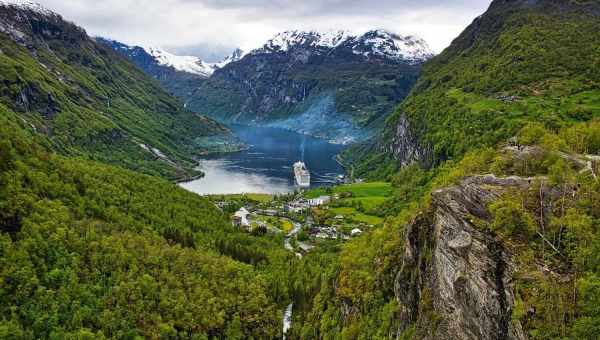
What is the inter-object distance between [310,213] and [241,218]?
2345 cm

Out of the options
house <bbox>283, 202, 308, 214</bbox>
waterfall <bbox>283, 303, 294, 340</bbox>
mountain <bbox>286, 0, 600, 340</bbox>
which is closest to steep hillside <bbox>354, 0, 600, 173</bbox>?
mountain <bbox>286, 0, 600, 340</bbox>

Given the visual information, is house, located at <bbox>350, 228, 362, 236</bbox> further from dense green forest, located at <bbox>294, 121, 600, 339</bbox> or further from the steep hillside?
dense green forest, located at <bbox>294, 121, 600, 339</bbox>

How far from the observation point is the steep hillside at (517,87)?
106 meters

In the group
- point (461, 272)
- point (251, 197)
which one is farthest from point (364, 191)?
point (461, 272)

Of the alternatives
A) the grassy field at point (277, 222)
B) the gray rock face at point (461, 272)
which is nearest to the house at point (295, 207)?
the grassy field at point (277, 222)

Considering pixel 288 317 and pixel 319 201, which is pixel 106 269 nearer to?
pixel 288 317

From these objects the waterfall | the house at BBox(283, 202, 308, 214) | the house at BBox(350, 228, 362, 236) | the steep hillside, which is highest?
the steep hillside

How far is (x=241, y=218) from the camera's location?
144 m

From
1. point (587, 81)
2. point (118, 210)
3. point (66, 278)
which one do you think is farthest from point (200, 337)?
point (587, 81)

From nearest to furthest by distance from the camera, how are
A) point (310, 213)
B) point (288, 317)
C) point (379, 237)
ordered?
point (379, 237) → point (288, 317) → point (310, 213)

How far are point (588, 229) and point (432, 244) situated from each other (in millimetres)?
14014

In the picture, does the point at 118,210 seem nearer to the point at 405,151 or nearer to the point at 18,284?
the point at 18,284

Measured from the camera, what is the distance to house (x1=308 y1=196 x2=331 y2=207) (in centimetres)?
16250

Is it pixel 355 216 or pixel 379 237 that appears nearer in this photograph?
pixel 379 237
